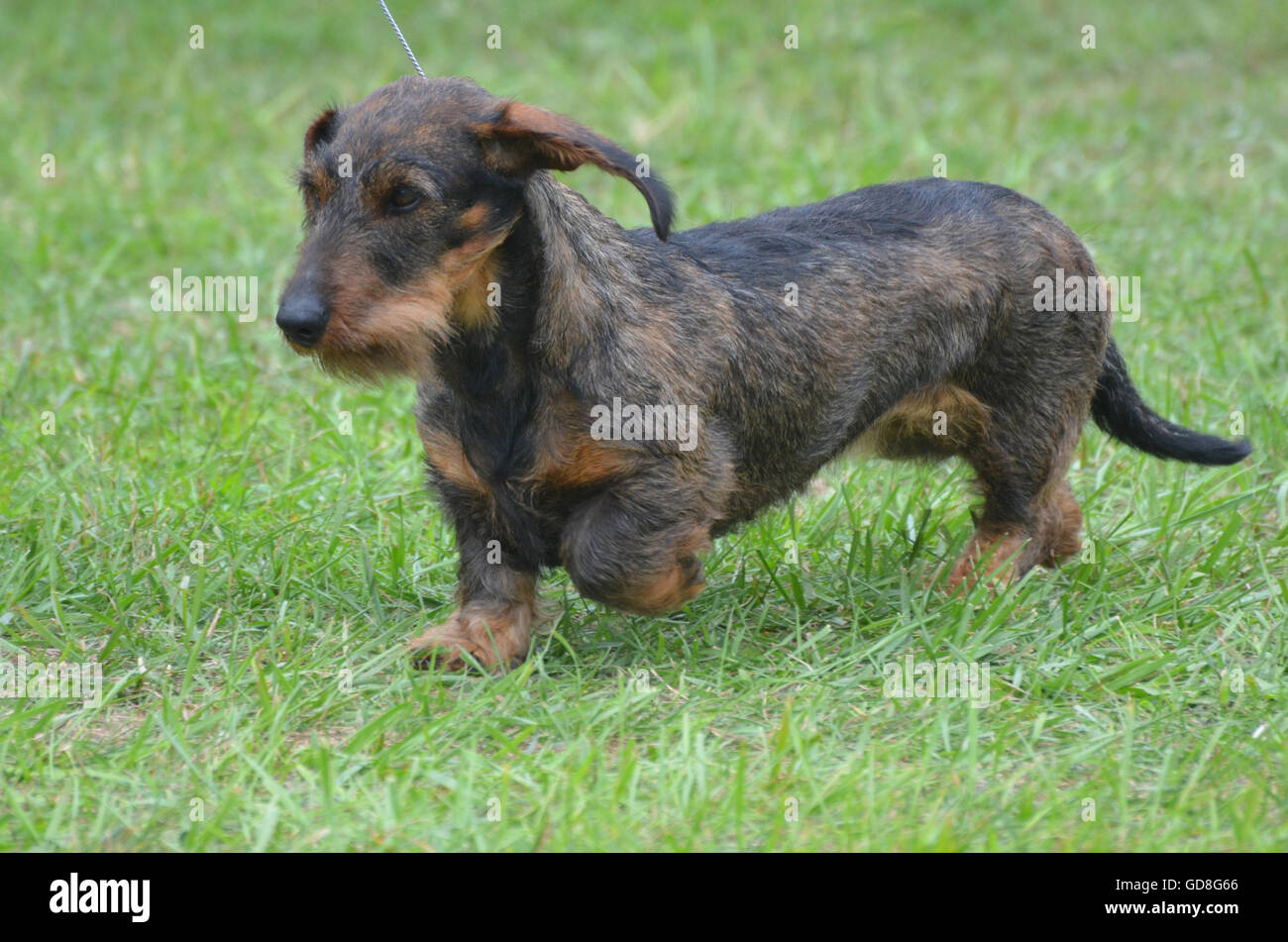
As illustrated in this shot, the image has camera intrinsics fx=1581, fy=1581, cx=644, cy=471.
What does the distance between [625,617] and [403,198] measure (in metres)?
1.65

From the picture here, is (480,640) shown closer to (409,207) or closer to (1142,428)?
(409,207)

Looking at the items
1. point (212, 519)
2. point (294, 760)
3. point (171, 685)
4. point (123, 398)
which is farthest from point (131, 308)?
point (294, 760)

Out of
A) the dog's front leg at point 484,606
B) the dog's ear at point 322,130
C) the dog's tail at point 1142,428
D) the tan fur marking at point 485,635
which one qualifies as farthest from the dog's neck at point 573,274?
the dog's tail at point 1142,428

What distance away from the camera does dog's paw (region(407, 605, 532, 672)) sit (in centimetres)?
459

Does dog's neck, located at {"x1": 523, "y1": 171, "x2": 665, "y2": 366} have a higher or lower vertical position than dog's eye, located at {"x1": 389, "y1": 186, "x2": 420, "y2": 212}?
lower

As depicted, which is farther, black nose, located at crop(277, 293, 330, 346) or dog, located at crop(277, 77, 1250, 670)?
dog, located at crop(277, 77, 1250, 670)

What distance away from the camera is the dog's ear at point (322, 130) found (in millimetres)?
4242

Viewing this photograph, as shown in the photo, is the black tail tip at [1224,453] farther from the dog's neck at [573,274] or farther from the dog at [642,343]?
the dog's neck at [573,274]

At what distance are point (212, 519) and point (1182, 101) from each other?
7.78m

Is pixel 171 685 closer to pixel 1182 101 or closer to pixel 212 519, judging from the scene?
pixel 212 519

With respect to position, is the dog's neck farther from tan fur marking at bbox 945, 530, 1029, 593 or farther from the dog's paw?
tan fur marking at bbox 945, 530, 1029, 593

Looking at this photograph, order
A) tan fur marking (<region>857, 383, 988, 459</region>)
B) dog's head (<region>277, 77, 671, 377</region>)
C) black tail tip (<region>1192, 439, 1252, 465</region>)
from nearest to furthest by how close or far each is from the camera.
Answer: dog's head (<region>277, 77, 671, 377</region>) < tan fur marking (<region>857, 383, 988, 459</region>) < black tail tip (<region>1192, 439, 1252, 465</region>)

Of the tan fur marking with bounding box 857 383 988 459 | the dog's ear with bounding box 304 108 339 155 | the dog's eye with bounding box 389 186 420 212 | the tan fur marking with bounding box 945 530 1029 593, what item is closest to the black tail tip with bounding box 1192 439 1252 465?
the tan fur marking with bounding box 945 530 1029 593
